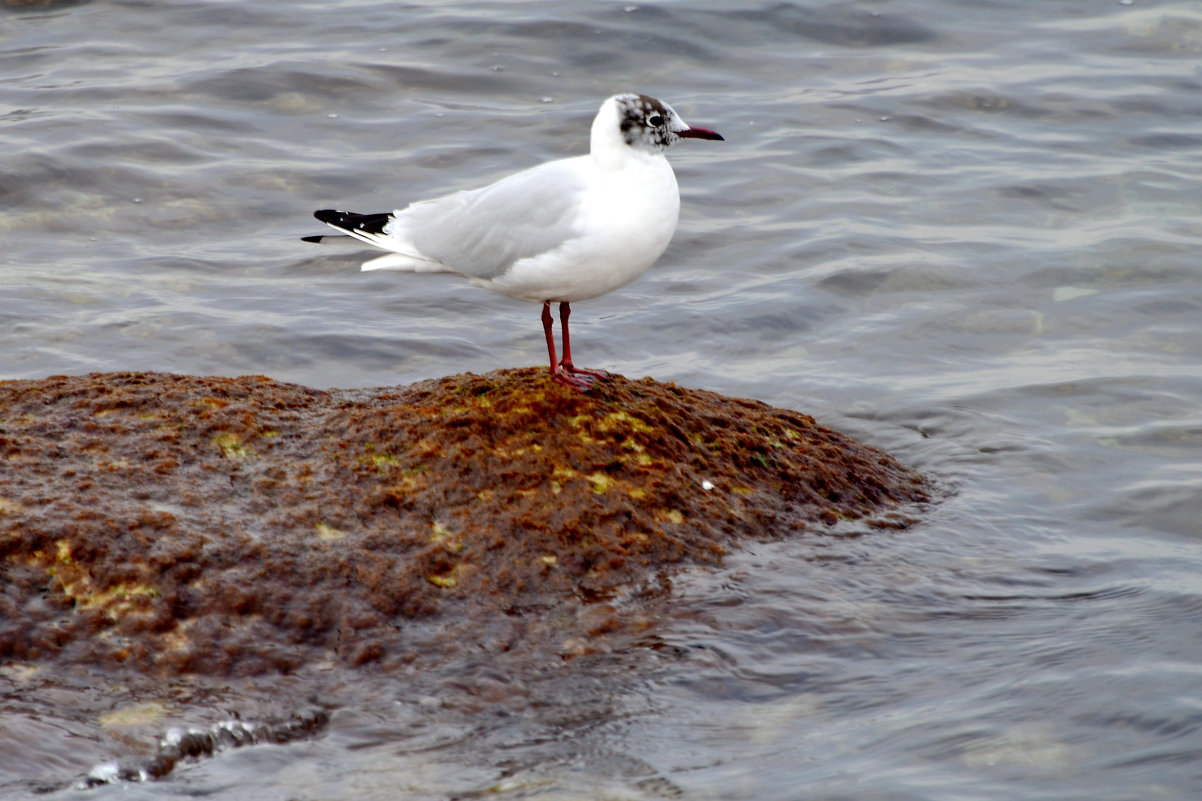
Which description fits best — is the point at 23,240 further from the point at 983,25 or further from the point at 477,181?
the point at 983,25

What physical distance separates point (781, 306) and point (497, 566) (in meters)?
4.55

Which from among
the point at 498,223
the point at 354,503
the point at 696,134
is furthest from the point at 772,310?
the point at 354,503

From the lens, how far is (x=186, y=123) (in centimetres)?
1077

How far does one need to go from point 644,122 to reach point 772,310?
3.44 metres

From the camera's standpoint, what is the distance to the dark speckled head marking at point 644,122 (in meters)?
4.85

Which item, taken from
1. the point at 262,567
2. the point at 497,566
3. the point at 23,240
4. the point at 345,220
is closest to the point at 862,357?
the point at 345,220

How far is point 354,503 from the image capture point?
4.18m

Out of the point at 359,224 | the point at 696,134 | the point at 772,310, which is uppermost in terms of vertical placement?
the point at 696,134

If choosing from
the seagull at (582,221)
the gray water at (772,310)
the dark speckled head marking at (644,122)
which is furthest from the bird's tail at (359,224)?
the gray water at (772,310)

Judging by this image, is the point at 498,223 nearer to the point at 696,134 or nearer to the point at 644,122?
the point at 644,122

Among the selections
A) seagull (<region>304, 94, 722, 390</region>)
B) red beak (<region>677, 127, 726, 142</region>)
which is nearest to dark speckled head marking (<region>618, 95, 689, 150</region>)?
seagull (<region>304, 94, 722, 390</region>)

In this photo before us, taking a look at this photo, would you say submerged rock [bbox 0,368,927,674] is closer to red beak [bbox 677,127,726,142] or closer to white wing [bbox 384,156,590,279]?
white wing [bbox 384,156,590,279]

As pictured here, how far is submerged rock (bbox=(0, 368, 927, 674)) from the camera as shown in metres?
3.75

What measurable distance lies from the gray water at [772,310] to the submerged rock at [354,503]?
24cm
